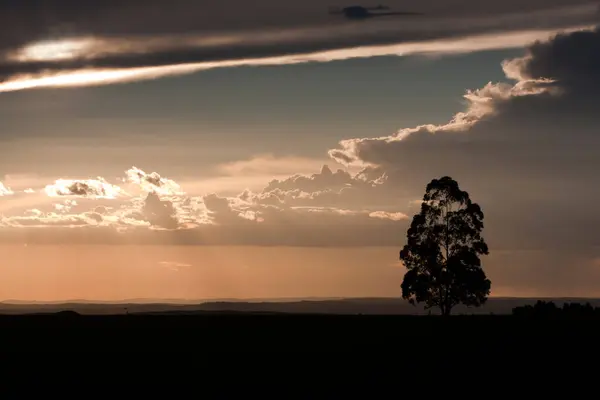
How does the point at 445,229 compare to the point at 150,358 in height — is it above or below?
above

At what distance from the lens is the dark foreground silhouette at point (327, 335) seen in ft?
182

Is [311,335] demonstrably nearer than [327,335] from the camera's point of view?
No

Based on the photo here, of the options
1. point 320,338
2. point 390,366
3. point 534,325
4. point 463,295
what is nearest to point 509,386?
point 390,366

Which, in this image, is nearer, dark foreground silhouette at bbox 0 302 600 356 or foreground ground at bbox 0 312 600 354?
dark foreground silhouette at bbox 0 302 600 356

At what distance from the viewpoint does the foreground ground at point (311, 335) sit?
5569 cm

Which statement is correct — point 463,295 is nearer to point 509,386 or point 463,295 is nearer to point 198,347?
point 198,347

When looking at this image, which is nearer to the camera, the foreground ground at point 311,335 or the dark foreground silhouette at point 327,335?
the dark foreground silhouette at point 327,335

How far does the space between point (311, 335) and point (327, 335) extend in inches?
40.8

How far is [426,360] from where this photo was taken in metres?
47.4

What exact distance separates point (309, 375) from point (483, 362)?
8990mm

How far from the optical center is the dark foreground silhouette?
5534 cm

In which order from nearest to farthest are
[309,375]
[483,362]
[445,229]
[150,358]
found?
[309,375], [483,362], [150,358], [445,229]

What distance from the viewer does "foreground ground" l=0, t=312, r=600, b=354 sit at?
55688 millimetres

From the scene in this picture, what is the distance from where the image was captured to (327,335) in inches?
2542
